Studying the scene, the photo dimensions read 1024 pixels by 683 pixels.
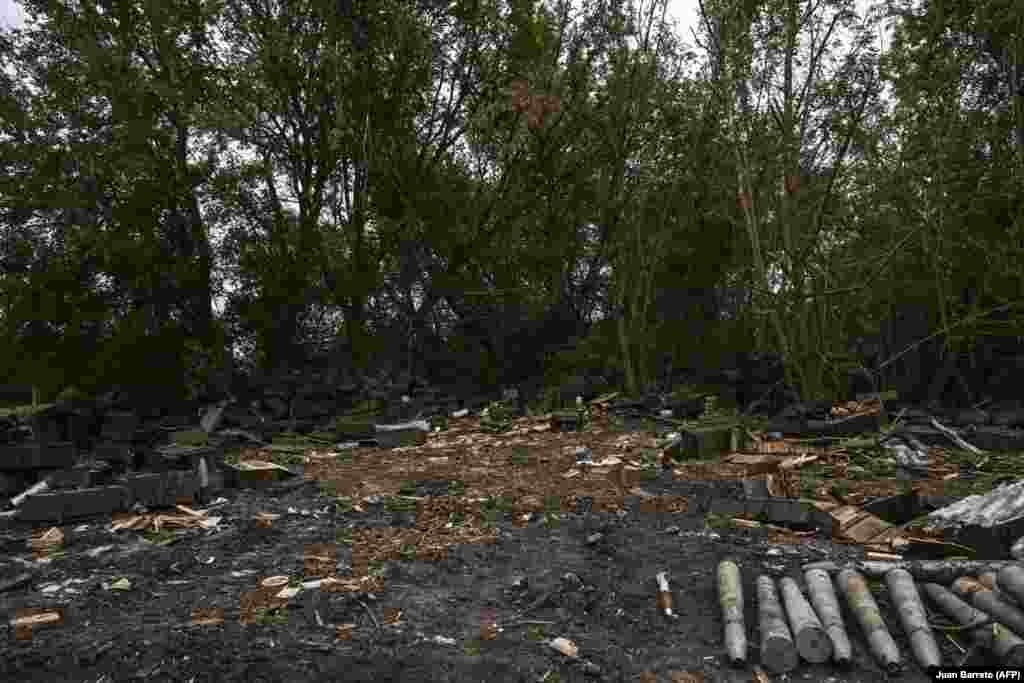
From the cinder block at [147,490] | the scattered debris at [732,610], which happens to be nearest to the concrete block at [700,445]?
the scattered debris at [732,610]

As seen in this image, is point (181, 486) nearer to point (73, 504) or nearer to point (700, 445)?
point (73, 504)

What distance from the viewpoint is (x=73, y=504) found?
6016mm

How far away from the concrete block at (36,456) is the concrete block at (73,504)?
62.6 inches

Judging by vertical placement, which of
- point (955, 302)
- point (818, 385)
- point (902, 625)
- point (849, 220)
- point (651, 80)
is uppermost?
point (651, 80)

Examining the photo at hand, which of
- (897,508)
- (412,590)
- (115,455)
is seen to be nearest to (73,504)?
(115,455)

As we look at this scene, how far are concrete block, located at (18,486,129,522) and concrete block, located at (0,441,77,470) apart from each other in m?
1.59

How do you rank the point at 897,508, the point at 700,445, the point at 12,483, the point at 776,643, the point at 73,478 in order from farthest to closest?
1. the point at 700,445
2. the point at 12,483
3. the point at 73,478
4. the point at 897,508
5. the point at 776,643

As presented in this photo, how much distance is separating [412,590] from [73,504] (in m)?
3.81

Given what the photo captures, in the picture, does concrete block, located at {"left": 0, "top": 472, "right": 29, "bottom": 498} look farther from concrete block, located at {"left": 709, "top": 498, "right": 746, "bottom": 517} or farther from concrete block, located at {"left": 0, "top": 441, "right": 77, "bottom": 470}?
concrete block, located at {"left": 709, "top": 498, "right": 746, "bottom": 517}

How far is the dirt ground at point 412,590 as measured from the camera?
3219 mm

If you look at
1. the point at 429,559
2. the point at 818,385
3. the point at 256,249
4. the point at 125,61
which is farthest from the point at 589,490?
the point at 125,61

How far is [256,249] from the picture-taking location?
13320mm

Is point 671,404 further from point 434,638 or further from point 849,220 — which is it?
point 434,638

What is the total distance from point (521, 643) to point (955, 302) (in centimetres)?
1217
